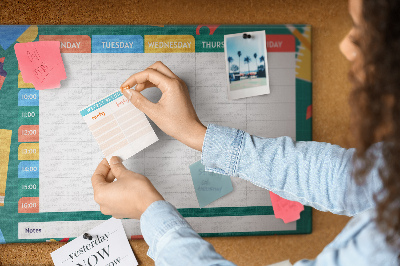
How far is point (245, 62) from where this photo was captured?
2.65 feet

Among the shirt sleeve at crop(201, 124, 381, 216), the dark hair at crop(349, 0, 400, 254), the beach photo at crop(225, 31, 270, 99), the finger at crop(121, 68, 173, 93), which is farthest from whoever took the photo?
the beach photo at crop(225, 31, 270, 99)

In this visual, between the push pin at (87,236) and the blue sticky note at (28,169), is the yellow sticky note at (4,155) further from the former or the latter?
the push pin at (87,236)

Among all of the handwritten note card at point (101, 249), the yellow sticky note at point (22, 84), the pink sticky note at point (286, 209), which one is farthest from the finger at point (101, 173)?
the pink sticky note at point (286, 209)

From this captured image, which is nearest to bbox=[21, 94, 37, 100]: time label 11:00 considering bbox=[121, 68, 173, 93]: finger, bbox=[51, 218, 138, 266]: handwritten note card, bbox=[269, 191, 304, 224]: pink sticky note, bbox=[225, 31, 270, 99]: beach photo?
bbox=[121, 68, 173, 93]: finger

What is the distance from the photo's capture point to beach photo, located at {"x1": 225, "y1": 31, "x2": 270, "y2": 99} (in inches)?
31.7

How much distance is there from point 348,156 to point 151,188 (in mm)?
342

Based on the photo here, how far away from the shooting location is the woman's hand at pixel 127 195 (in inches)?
22.6

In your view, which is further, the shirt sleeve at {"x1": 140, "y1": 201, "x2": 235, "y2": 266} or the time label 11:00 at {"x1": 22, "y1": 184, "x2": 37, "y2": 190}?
the time label 11:00 at {"x1": 22, "y1": 184, "x2": 37, "y2": 190}

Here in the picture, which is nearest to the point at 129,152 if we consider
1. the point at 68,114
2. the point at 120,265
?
the point at 68,114

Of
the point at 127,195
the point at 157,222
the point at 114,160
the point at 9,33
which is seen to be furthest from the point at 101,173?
the point at 9,33

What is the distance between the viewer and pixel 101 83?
78cm

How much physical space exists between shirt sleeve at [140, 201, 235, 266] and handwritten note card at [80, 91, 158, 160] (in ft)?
0.79

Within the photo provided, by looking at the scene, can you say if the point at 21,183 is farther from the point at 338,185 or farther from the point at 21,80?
the point at 338,185

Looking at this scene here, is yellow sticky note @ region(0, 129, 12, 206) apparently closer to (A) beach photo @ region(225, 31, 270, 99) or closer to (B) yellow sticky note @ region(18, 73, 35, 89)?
(B) yellow sticky note @ region(18, 73, 35, 89)
